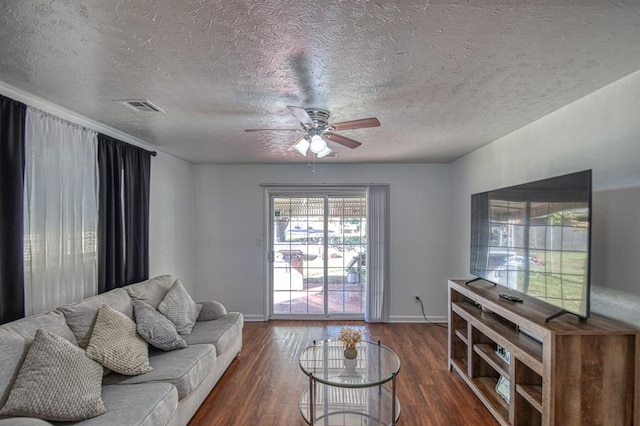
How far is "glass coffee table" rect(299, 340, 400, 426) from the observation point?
2268mm

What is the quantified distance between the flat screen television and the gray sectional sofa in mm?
2548

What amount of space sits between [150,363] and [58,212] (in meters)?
1.38

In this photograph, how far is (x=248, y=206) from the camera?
478 centimetres

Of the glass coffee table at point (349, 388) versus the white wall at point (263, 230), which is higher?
the white wall at point (263, 230)

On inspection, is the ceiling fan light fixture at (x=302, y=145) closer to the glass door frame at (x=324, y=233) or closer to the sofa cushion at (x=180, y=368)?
the sofa cushion at (x=180, y=368)

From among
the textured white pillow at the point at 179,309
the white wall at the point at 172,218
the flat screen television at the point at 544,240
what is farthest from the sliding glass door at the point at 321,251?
the flat screen television at the point at 544,240

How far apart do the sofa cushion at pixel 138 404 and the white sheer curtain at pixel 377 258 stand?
123 inches

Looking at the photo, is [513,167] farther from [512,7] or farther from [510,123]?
[512,7]

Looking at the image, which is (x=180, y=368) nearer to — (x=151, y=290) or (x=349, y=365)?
(x=151, y=290)

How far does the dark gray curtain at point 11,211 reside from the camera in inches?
77.0

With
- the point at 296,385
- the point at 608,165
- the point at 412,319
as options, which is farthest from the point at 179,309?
the point at 608,165

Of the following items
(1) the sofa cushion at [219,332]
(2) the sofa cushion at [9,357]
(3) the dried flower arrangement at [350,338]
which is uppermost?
Answer: (2) the sofa cushion at [9,357]

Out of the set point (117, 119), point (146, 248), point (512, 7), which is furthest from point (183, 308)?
point (512, 7)

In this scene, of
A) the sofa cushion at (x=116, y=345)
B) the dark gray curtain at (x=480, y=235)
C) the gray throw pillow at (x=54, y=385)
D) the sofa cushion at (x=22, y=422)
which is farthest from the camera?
the dark gray curtain at (x=480, y=235)
